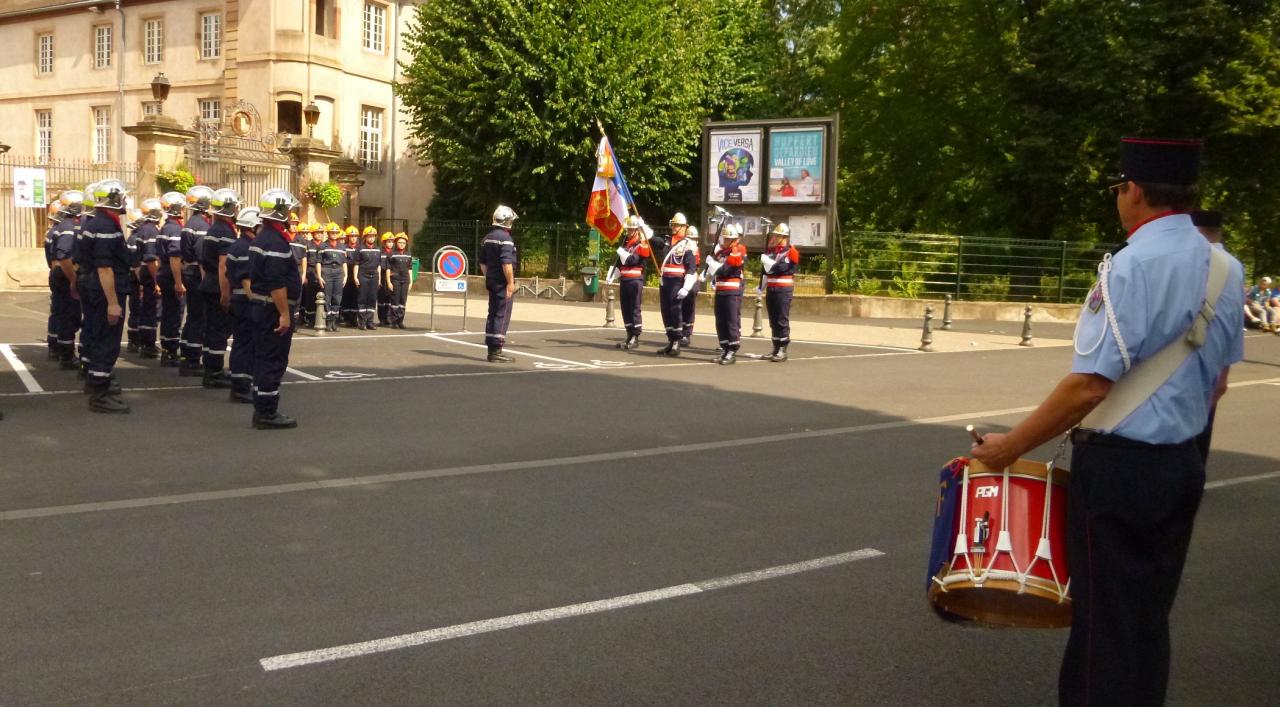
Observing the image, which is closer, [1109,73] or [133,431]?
[133,431]

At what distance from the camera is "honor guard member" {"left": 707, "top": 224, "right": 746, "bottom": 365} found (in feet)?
54.0

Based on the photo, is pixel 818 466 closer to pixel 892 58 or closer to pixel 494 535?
pixel 494 535

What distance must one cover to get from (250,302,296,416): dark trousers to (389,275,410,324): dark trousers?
11.0m

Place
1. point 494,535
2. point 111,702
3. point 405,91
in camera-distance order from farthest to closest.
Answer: point 405,91 → point 494,535 → point 111,702

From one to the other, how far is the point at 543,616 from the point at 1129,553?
266 cm

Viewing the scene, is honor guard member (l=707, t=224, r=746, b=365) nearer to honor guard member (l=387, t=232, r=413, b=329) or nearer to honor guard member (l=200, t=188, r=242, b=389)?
honor guard member (l=200, t=188, r=242, b=389)

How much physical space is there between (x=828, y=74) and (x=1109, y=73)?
1218cm

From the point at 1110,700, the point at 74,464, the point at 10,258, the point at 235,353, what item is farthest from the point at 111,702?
the point at 10,258

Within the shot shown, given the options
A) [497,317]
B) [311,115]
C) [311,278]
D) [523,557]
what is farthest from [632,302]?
[311,115]

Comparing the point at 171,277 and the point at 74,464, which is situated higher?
the point at 171,277

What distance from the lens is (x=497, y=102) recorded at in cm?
3222

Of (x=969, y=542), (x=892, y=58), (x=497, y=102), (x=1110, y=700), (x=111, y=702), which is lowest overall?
(x=111, y=702)

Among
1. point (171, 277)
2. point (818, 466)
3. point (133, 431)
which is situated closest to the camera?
point (818, 466)

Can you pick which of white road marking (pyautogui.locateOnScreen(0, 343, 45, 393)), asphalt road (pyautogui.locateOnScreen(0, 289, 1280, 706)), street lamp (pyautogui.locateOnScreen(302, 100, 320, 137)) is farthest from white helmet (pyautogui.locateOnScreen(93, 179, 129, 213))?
street lamp (pyautogui.locateOnScreen(302, 100, 320, 137))
